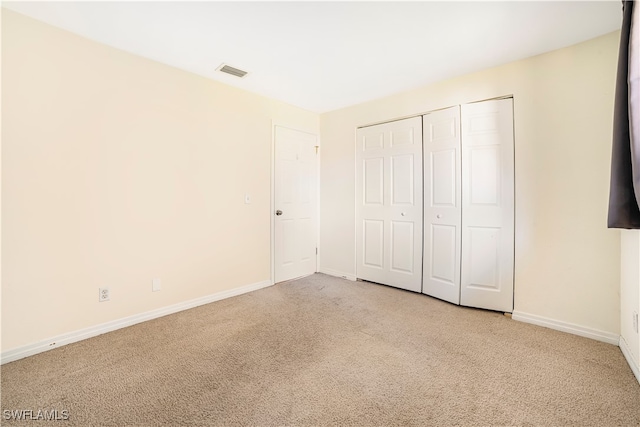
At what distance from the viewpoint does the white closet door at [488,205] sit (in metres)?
2.57

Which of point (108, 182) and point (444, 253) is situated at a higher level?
point (108, 182)

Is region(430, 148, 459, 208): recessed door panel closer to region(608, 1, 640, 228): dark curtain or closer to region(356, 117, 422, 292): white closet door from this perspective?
region(356, 117, 422, 292): white closet door

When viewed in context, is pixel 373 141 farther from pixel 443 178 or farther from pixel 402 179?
pixel 443 178

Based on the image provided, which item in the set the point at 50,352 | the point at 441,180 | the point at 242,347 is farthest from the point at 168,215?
the point at 441,180

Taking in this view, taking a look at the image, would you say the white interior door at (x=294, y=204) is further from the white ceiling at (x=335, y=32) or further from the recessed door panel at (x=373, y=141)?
the white ceiling at (x=335, y=32)

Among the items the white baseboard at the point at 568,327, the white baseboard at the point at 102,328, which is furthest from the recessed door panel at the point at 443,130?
the white baseboard at the point at 102,328

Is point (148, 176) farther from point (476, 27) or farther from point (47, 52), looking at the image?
point (476, 27)

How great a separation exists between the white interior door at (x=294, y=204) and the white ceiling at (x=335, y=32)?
1096 millimetres

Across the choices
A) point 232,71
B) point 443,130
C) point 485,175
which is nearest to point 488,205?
point 485,175

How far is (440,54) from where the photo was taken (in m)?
2.40

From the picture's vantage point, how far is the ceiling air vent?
8.66 feet

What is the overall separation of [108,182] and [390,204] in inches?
113

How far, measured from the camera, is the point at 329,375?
171 cm

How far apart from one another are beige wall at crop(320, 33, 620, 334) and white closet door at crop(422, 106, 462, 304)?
0.41 metres
